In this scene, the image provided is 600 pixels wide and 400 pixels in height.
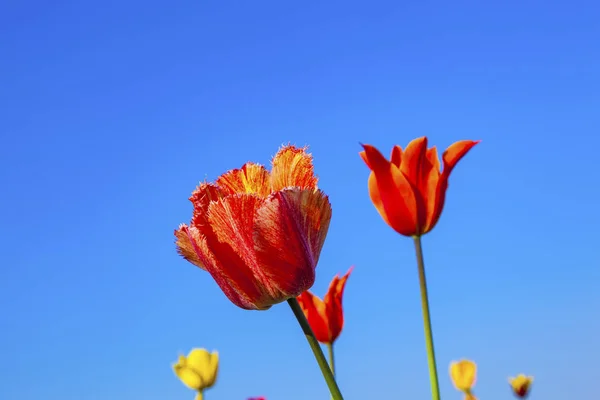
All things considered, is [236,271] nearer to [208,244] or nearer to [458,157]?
[208,244]

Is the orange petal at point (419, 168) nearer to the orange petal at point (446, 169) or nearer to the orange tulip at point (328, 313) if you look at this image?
the orange petal at point (446, 169)

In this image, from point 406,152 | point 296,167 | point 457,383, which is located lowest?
point 457,383

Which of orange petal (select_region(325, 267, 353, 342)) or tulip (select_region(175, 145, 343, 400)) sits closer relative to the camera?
tulip (select_region(175, 145, 343, 400))

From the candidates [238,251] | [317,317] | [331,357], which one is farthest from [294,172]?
[317,317]

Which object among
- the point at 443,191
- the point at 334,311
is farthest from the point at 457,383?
the point at 443,191

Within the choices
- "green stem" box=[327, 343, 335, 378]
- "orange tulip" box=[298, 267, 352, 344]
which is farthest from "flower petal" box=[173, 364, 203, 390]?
"orange tulip" box=[298, 267, 352, 344]

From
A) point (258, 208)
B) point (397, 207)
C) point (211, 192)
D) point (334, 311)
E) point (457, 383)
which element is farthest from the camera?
point (457, 383)

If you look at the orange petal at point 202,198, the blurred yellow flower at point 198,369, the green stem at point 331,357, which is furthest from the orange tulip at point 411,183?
the blurred yellow flower at point 198,369

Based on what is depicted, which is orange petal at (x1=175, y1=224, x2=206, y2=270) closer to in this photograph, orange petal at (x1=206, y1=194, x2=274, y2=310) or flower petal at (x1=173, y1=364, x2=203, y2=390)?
orange petal at (x1=206, y1=194, x2=274, y2=310)
